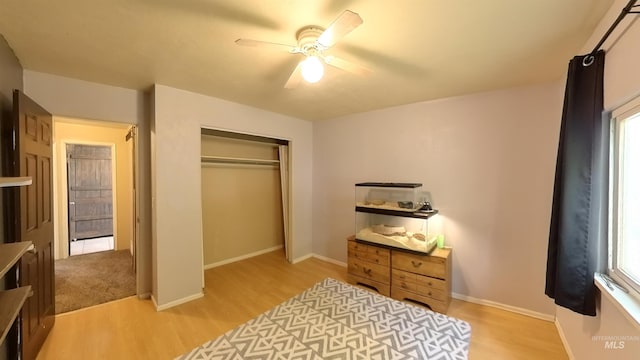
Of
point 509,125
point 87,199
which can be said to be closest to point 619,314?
point 509,125

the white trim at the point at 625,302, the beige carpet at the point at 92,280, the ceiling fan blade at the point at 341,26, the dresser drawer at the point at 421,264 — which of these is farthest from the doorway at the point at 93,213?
the white trim at the point at 625,302

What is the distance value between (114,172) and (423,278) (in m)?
5.61

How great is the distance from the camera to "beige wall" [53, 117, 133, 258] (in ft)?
13.7

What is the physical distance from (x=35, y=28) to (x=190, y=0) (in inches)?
44.6

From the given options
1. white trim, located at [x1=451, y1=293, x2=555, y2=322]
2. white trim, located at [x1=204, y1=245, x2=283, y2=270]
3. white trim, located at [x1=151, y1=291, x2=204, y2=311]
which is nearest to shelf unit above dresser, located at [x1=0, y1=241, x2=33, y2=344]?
white trim, located at [x1=151, y1=291, x2=204, y2=311]

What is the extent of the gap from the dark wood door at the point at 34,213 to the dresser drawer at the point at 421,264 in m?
2.95

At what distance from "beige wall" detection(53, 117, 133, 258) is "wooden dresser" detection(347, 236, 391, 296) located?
3.68m

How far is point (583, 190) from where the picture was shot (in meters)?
1.52

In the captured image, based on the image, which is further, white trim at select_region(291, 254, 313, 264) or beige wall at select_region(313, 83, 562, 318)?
white trim at select_region(291, 254, 313, 264)

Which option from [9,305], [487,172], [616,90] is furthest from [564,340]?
[9,305]

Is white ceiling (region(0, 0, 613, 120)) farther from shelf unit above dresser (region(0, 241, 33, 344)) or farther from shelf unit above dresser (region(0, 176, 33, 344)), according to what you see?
shelf unit above dresser (region(0, 241, 33, 344))

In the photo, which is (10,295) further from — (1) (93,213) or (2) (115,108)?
(1) (93,213)

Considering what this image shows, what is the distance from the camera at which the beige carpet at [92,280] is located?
111 inches

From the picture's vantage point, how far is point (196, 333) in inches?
88.4
